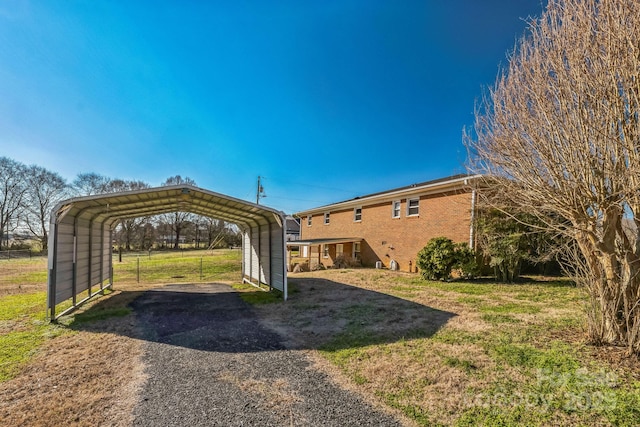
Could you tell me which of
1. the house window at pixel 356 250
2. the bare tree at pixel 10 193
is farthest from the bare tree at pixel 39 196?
the house window at pixel 356 250

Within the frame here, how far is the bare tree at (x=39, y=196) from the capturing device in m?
38.0

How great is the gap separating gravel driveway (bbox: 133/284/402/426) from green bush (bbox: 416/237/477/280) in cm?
875

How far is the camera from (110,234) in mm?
12625

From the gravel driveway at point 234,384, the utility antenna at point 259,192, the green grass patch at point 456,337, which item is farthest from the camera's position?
the utility antenna at point 259,192

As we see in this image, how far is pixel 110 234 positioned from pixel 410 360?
1300 cm

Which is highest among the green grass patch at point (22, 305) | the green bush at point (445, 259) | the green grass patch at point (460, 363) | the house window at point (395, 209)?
the house window at point (395, 209)

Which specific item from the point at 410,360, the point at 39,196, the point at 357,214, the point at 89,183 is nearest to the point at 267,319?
the point at 410,360

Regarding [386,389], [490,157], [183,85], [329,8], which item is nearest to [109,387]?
[386,389]

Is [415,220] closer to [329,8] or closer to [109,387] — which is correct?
[329,8]

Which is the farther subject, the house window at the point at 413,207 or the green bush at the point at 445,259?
the house window at the point at 413,207

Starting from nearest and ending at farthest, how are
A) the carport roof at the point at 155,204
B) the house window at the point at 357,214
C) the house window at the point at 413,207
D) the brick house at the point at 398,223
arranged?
1. the carport roof at the point at 155,204
2. the brick house at the point at 398,223
3. the house window at the point at 413,207
4. the house window at the point at 357,214

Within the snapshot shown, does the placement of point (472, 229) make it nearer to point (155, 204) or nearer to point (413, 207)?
point (413, 207)

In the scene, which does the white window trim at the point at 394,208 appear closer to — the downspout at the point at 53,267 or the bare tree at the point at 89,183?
the downspout at the point at 53,267

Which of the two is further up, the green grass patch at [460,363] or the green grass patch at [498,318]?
the green grass patch at [460,363]
